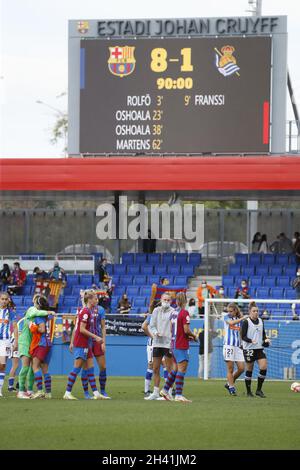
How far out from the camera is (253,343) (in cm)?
2114

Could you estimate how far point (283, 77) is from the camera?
33.9 m

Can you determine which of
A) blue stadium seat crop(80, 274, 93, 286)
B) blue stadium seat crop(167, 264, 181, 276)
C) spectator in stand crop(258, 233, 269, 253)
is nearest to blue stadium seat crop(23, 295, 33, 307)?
blue stadium seat crop(80, 274, 93, 286)

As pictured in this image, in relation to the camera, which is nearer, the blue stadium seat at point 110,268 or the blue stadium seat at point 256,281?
the blue stadium seat at point 256,281

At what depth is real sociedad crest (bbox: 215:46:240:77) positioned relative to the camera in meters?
33.8

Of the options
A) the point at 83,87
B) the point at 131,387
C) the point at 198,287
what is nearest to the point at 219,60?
the point at 83,87

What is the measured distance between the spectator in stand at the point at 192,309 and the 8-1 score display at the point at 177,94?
505 centimetres

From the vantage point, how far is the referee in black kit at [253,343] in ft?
68.9

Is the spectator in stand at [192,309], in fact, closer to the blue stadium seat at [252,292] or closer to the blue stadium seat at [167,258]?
the blue stadium seat at [252,292]

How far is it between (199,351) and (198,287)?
456 cm

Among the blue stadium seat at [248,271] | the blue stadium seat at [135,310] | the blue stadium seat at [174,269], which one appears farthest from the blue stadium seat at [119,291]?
the blue stadium seat at [248,271]

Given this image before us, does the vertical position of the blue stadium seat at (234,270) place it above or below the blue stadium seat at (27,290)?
above

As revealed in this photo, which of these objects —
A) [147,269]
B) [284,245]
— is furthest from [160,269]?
[284,245]
